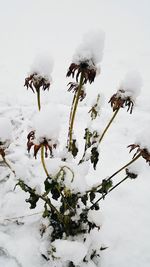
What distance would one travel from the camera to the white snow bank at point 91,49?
4.42 ft

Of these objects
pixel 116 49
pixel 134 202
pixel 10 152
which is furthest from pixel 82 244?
pixel 116 49

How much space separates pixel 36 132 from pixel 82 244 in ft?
2.44

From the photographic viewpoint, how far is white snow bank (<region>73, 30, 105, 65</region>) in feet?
4.42

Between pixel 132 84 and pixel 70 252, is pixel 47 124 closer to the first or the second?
pixel 132 84

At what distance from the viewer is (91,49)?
1.36 m

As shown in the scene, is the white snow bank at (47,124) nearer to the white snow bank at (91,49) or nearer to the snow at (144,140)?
the white snow bank at (91,49)

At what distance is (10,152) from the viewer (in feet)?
9.69

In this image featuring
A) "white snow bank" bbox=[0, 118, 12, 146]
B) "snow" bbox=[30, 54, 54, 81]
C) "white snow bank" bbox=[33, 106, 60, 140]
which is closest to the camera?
"white snow bank" bbox=[33, 106, 60, 140]

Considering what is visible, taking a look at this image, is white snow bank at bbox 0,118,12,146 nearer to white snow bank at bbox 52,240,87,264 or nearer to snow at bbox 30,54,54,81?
snow at bbox 30,54,54,81

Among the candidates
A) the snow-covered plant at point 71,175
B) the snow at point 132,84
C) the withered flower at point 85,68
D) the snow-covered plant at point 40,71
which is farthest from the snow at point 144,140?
the snow-covered plant at point 40,71

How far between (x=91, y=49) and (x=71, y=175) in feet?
2.03

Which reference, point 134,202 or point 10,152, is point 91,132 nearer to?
point 134,202

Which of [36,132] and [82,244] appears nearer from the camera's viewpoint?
[36,132]

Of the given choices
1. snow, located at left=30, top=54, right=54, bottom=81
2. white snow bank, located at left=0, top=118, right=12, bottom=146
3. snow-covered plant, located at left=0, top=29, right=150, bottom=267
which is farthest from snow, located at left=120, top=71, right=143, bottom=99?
white snow bank, located at left=0, top=118, right=12, bottom=146
